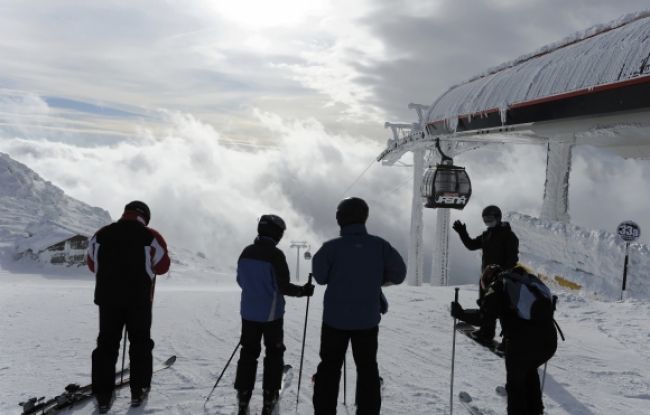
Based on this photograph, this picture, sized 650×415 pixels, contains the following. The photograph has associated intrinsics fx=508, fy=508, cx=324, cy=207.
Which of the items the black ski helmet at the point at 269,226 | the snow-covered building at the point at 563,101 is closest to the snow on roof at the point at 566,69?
the snow-covered building at the point at 563,101

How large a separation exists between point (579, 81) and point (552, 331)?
26.4ft

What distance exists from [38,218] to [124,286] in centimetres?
9161

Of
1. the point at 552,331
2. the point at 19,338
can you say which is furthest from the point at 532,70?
the point at 19,338

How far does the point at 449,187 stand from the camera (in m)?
13.4

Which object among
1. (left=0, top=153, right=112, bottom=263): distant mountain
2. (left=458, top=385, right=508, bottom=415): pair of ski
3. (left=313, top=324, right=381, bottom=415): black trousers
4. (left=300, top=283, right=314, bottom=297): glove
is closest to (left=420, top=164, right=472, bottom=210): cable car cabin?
(left=458, top=385, right=508, bottom=415): pair of ski

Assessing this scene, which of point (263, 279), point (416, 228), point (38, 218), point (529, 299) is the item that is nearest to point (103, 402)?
point (263, 279)

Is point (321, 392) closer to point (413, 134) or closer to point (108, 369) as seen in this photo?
point (108, 369)

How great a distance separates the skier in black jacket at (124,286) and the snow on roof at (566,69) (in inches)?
332

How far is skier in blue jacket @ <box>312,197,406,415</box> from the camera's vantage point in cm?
411

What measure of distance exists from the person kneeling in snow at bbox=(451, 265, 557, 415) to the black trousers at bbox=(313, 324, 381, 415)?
3.22 feet

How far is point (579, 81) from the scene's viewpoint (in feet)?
34.1

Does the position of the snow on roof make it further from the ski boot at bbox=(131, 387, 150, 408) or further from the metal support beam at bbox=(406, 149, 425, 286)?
the ski boot at bbox=(131, 387, 150, 408)

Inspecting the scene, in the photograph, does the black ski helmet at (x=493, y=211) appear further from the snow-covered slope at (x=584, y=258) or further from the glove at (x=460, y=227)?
the snow-covered slope at (x=584, y=258)

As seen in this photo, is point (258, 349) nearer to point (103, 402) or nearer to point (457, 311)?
point (103, 402)
